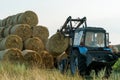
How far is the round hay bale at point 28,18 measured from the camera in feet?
64.6

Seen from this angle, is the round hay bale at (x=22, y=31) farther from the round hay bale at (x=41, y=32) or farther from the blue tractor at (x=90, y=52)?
the blue tractor at (x=90, y=52)

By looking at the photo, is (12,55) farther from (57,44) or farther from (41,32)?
(41,32)

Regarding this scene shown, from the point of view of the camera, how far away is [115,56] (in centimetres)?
1230

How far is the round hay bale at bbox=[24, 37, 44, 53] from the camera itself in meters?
18.7

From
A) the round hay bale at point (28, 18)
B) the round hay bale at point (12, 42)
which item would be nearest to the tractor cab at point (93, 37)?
the round hay bale at point (12, 42)

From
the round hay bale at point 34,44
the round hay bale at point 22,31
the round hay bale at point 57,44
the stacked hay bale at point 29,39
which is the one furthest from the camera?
the round hay bale at point 22,31

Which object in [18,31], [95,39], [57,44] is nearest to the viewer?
[95,39]

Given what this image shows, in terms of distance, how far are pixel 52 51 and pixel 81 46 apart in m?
5.52

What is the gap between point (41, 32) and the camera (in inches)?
764

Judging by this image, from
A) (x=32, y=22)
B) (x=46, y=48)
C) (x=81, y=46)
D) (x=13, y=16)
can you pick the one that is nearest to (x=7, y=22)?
(x=13, y=16)

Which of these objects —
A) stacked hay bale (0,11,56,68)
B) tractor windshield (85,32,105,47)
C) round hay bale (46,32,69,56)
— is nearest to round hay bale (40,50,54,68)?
stacked hay bale (0,11,56,68)

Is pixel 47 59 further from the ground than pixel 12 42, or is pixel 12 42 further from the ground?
pixel 12 42

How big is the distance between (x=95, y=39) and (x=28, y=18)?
7.54 meters

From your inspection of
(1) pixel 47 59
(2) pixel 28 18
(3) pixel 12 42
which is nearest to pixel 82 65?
(1) pixel 47 59
